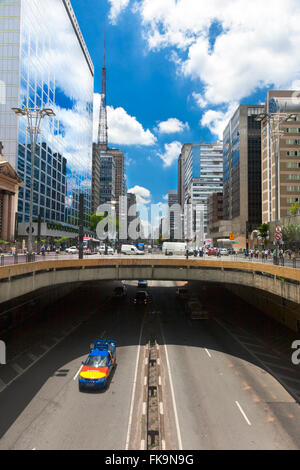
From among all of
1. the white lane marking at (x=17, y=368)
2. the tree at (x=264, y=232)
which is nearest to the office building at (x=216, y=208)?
the tree at (x=264, y=232)

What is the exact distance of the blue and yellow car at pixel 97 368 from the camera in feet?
61.6

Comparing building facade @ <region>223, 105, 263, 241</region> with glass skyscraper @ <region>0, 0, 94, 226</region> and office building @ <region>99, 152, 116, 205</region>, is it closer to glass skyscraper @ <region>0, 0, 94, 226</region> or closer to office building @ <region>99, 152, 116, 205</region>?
glass skyscraper @ <region>0, 0, 94, 226</region>

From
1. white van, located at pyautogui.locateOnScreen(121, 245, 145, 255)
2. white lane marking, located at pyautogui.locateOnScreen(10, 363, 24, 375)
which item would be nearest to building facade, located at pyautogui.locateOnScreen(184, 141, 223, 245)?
white van, located at pyautogui.locateOnScreen(121, 245, 145, 255)

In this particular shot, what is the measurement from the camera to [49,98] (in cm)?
8831

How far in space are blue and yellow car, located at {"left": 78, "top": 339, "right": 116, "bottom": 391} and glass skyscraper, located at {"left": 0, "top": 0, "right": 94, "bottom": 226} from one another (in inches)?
1743

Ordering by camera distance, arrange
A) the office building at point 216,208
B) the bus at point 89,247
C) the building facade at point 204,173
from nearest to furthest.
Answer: the bus at point 89,247, the office building at point 216,208, the building facade at point 204,173

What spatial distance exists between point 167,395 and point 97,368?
4.93 meters

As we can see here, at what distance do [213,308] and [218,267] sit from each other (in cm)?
1721

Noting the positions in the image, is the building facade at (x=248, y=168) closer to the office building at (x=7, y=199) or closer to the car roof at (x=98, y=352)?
the office building at (x=7, y=199)

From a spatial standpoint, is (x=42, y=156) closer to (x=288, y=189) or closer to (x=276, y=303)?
(x=288, y=189)

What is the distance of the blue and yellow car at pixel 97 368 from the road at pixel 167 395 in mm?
680

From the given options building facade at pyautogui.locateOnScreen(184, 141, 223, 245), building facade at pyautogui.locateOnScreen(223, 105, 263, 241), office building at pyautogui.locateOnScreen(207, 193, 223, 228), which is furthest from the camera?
building facade at pyautogui.locateOnScreen(184, 141, 223, 245)

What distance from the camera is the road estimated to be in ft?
47.3

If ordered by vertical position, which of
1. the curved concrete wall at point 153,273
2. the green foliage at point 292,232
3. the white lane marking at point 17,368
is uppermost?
the green foliage at point 292,232
